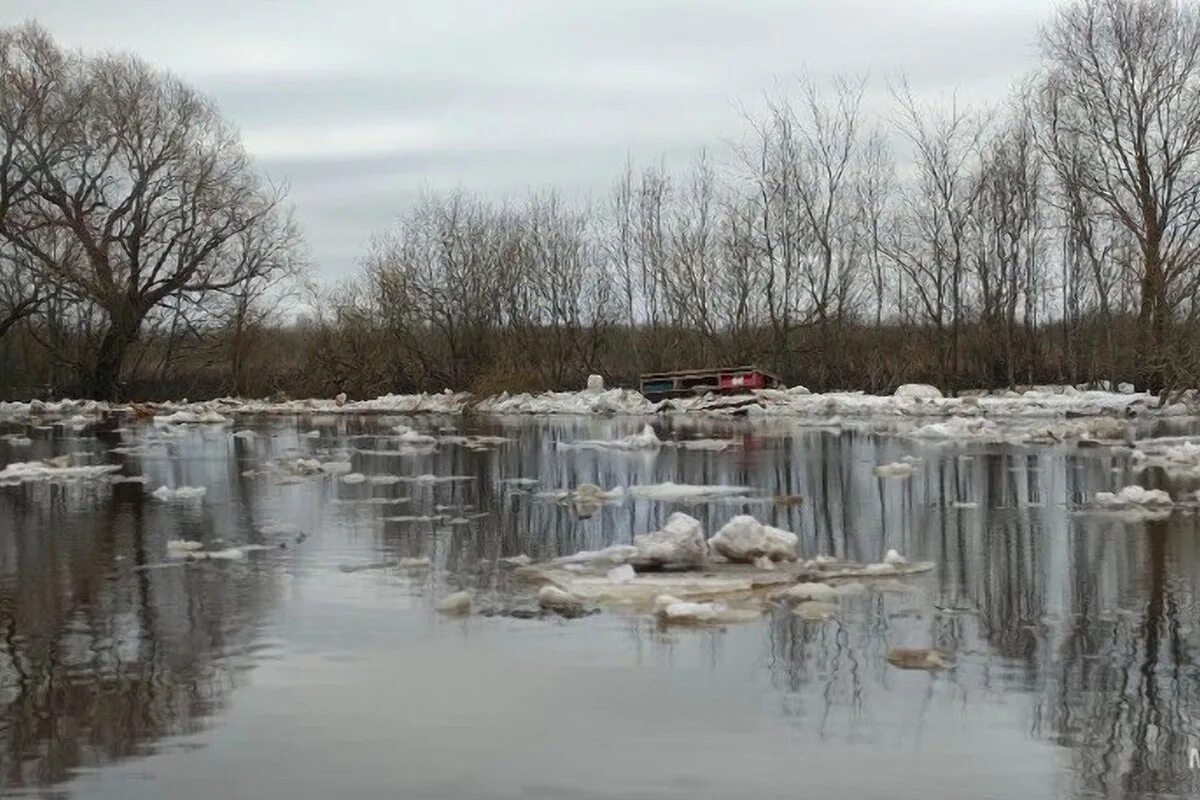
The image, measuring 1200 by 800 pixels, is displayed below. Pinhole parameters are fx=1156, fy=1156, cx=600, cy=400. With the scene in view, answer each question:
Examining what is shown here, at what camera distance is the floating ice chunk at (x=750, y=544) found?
346 inches

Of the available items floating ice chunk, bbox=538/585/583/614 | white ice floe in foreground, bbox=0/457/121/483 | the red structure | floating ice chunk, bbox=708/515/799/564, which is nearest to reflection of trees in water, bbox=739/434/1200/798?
floating ice chunk, bbox=708/515/799/564

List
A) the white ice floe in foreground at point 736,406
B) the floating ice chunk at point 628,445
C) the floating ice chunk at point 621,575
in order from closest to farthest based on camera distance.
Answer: the floating ice chunk at point 621,575 → the floating ice chunk at point 628,445 → the white ice floe in foreground at point 736,406

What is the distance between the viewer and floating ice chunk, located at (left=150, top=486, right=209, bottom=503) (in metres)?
13.7

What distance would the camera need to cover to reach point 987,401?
33.9m

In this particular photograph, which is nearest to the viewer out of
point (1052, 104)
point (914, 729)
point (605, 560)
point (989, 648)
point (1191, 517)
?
point (914, 729)

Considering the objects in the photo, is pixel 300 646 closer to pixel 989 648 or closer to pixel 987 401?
pixel 989 648

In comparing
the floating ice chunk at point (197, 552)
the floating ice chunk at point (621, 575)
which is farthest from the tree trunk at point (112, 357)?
the floating ice chunk at point (621, 575)

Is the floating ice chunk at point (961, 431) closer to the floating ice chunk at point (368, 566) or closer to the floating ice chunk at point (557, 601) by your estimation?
the floating ice chunk at point (368, 566)

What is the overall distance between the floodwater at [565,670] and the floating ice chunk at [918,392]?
2535 cm

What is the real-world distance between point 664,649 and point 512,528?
16.2 feet

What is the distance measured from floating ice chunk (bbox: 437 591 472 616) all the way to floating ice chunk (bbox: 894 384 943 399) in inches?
1203


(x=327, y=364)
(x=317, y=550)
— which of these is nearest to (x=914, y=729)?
(x=317, y=550)

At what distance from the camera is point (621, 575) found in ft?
26.5

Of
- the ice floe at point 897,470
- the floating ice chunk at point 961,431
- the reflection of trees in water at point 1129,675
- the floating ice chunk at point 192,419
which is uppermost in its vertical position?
the floating ice chunk at point 192,419
